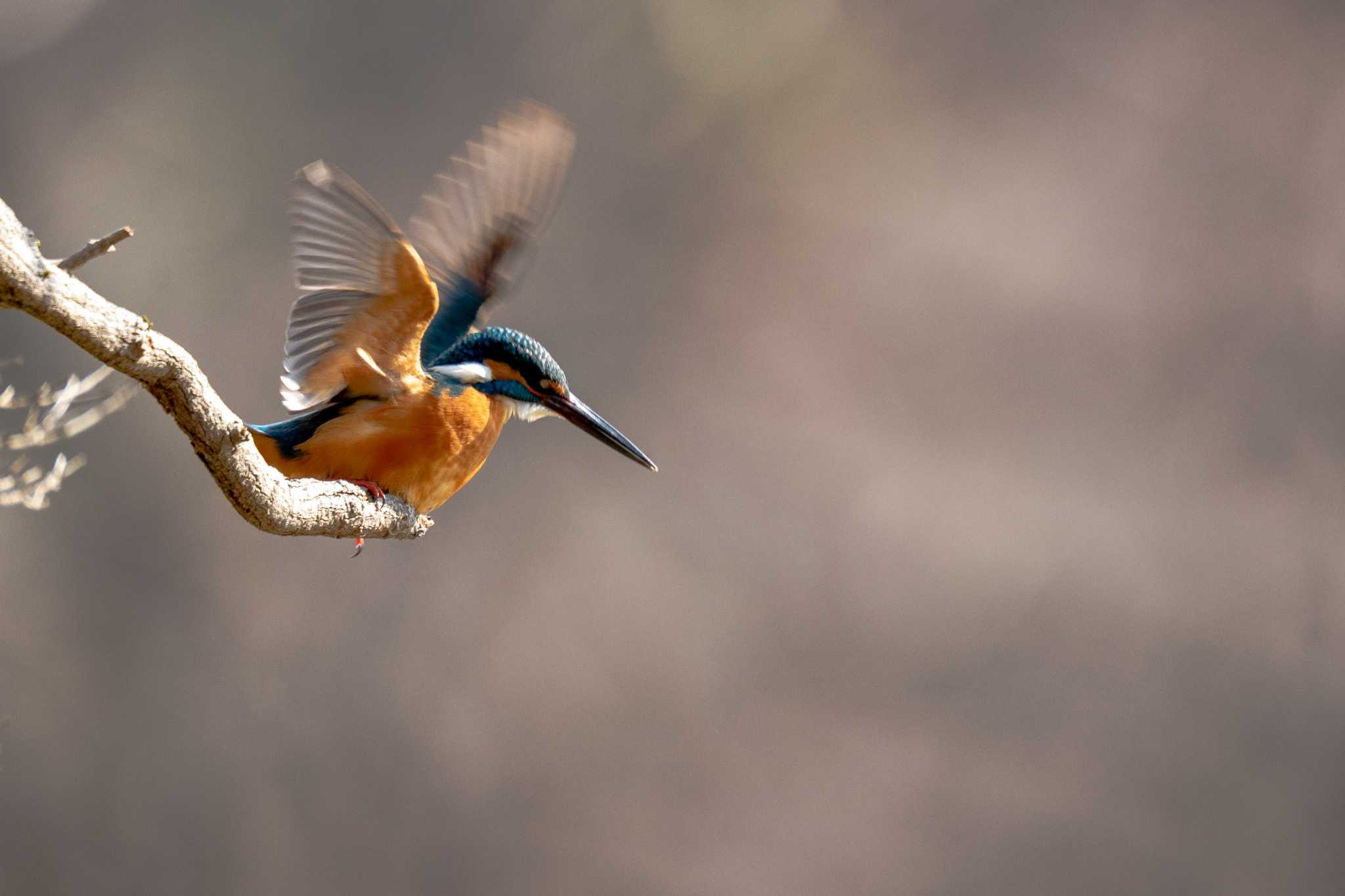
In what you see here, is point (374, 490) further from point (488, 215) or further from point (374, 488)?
point (488, 215)

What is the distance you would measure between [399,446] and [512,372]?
19 cm

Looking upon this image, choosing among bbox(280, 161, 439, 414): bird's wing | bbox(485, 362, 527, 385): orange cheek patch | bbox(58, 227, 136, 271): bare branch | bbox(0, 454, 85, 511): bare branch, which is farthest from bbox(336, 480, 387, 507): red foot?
bbox(58, 227, 136, 271): bare branch

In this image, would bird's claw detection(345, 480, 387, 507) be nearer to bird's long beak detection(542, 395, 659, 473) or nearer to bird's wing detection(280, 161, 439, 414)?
bird's wing detection(280, 161, 439, 414)

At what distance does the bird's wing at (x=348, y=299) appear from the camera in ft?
3.92

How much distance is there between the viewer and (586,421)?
4.77 feet

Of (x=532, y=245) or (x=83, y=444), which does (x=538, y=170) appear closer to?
(x=532, y=245)

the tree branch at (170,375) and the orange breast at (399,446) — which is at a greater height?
the orange breast at (399,446)

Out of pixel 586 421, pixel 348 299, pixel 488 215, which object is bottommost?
pixel 348 299

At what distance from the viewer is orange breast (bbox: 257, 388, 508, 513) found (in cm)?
128

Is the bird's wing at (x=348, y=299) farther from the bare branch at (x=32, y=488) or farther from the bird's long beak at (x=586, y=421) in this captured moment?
the bare branch at (x=32, y=488)

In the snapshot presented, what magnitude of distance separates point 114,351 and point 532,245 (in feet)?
2.64

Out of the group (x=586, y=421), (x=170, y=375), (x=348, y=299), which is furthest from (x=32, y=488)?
(x=170, y=375)

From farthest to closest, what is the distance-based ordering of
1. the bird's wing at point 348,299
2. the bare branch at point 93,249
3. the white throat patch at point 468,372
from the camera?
the white throat patch at point 468,372 → the bird's wing at point 348,299 → the bare branch at point 93,249

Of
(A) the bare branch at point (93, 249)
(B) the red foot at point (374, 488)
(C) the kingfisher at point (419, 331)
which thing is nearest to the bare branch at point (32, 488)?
(C) the kingfisher at point (419, 331)
